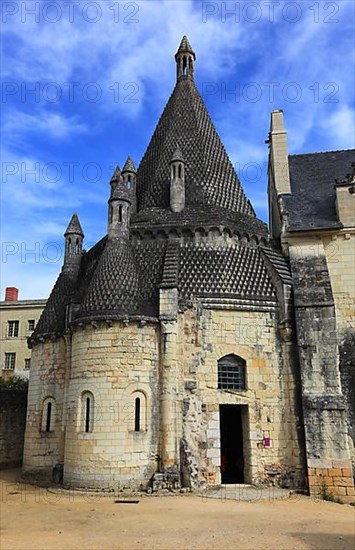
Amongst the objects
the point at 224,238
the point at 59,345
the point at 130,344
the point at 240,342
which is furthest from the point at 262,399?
the point at 59,345

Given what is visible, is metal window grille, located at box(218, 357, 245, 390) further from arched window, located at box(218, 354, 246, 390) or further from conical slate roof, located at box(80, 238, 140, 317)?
conical slate roof, located at box(80, 238, 140, 317)

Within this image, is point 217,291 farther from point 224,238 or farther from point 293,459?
point 293,459

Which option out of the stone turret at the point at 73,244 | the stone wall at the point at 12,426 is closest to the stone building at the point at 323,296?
the stone turret at the point at 73,244

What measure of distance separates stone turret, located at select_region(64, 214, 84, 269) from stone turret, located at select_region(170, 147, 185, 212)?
4333mm

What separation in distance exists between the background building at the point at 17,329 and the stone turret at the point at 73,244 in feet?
58.6

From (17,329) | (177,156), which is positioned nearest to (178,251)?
(177,156)

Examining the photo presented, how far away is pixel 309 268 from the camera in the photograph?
51.6 feet

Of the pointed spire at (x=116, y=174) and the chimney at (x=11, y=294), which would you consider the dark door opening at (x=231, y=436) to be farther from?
the chimney at (x=11, y=294)

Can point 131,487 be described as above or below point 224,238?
below

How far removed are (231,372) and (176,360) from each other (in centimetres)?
188

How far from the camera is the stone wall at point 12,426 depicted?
19.3m

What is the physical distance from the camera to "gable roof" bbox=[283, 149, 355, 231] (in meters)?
16.6

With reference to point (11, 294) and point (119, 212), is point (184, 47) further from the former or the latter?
point (11, 294)

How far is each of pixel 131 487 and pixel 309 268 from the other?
887cm
